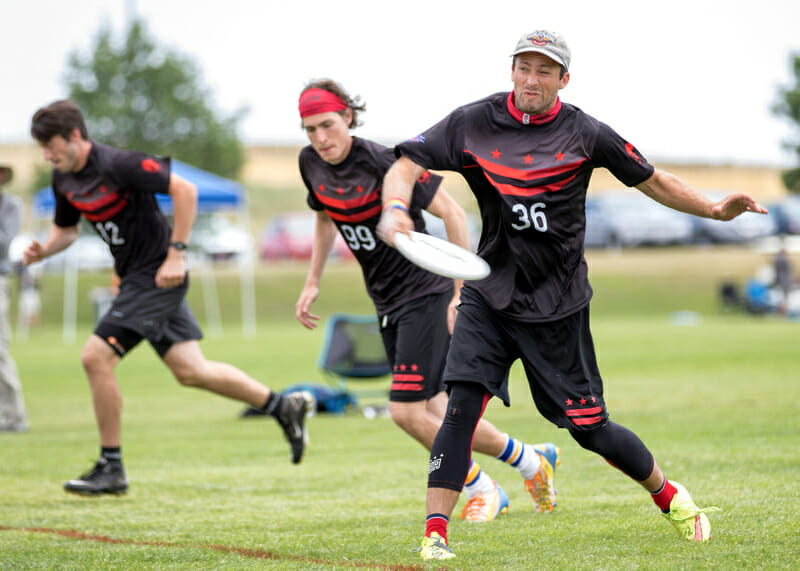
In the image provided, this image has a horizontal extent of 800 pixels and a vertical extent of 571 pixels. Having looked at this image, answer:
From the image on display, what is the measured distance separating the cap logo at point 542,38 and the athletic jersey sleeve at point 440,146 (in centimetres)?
42

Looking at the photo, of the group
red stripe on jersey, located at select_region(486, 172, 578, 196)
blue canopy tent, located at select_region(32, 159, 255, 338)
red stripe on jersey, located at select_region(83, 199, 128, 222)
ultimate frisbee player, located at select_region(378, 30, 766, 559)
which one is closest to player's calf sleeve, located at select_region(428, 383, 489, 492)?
→ ultimate frisbee player, located at select_region(378, 30, 766, 559)

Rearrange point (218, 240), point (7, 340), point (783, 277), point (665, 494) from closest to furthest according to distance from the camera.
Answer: point (665, 494) → point (7, 340) → point (783, 277) → point (218, 240)

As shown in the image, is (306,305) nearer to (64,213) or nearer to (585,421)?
(64,213)

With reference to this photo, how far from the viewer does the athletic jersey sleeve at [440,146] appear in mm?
4402

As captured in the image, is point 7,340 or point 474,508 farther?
point 7,340

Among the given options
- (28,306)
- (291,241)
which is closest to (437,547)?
(28,306)

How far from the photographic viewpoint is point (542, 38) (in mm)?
4371

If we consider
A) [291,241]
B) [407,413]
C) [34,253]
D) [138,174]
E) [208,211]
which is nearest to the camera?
[407,413]

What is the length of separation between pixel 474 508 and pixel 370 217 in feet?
5.28

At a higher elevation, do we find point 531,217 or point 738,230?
point 531,217

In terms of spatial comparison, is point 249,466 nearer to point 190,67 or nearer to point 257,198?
point 190,67

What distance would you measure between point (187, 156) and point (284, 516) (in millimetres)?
33394

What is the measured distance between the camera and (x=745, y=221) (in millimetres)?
40781

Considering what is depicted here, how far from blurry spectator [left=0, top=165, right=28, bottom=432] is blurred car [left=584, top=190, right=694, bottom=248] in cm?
3033
